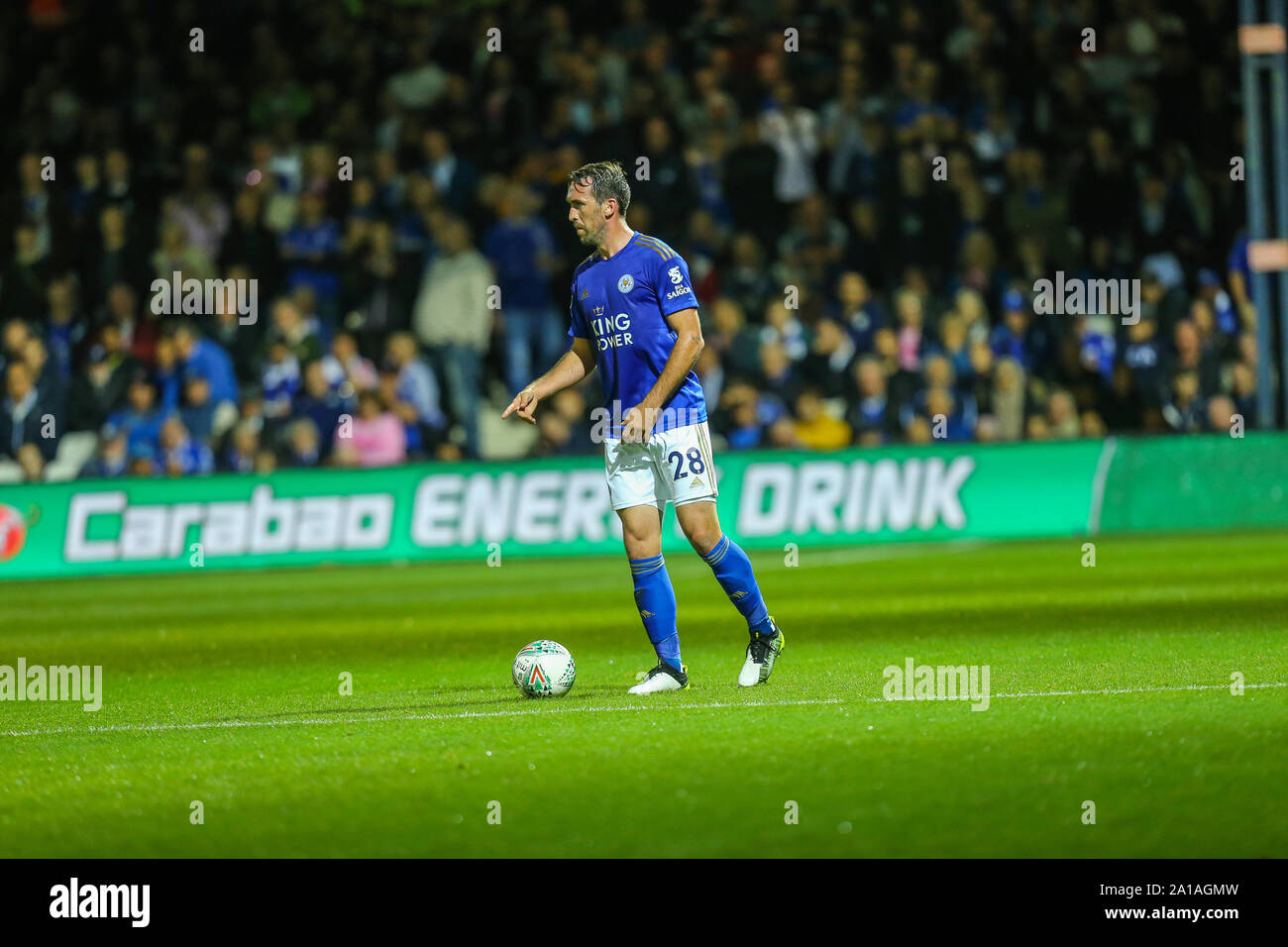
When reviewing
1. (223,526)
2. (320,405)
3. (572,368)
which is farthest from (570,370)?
(320,405)

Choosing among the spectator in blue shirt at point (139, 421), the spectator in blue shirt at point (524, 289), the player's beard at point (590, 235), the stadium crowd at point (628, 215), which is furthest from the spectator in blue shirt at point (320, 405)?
the player's beard at point (590, 235)

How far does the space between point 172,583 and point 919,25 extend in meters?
11.4

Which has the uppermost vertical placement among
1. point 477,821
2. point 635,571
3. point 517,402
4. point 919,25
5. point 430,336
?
point 919,25

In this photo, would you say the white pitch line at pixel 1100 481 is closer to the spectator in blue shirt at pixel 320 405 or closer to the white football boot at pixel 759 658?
the spectator in blue shirt at pixel 320 405

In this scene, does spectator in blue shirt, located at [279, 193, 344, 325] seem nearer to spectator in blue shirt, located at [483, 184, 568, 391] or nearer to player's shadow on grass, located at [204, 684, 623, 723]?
spectator in blue shirt, located at [483, 184, 568, 391]

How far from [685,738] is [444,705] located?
1925 millimetres

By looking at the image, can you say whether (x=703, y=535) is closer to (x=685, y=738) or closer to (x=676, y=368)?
(x=676, y=368)

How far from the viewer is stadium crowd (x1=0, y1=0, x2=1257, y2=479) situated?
21.0m

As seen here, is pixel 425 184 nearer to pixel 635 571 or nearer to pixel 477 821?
pixel 635 571

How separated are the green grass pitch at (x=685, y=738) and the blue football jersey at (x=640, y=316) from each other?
1406 millimetres

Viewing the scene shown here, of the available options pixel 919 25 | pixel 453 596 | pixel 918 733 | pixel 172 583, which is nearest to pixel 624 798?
pixel 918 733

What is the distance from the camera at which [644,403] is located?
880 centimetres

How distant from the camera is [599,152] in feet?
72.9

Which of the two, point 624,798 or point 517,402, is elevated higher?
point 517,402
